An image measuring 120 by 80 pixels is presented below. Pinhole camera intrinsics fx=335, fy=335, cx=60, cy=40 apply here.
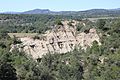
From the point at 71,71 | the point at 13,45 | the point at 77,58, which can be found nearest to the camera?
the point at 71,71

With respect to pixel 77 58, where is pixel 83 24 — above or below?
above

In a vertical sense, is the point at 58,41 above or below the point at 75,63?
above

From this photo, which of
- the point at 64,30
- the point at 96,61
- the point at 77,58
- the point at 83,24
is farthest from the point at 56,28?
the point at 96,61

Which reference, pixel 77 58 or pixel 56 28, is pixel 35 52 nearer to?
pixel 56 28

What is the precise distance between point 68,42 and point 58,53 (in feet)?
15.3

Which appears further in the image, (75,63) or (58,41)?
(58,41)

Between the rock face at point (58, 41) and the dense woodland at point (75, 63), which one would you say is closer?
the dense woodland at point (75, 63)

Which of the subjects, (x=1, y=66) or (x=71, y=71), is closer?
(x=1, y=66)

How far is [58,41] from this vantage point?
3014 inches

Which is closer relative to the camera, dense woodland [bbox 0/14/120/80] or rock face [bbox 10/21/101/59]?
dense woodland [bbox 0/14/120/80]

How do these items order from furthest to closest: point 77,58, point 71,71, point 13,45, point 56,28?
point 56,28, point 13,45, point 77,58, point 71,71

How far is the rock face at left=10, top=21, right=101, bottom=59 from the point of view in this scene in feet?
241

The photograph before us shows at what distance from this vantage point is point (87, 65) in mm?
59938

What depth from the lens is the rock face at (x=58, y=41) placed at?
73412 millimetres
